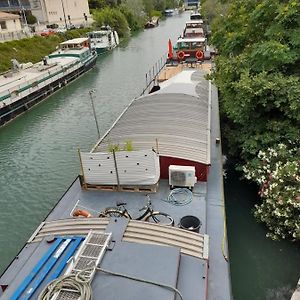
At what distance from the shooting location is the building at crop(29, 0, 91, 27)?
7556 cm

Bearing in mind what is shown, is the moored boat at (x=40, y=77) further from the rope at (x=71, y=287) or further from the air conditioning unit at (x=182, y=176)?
the rope at (x=71, y=287)

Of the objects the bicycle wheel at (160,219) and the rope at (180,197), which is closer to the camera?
the bicycle wheel at (160,219)

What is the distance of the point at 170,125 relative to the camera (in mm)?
14102

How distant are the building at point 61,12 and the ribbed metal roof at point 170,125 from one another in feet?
219

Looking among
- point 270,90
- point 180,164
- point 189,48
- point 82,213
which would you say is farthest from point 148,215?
point 189,48

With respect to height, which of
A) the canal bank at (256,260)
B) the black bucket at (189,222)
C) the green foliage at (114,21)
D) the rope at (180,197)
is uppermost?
the green foliage at (114,21)

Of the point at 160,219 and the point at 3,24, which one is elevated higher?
the point at 3,24

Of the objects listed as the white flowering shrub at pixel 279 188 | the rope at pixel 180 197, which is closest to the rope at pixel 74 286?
the rope at pixel 180 197

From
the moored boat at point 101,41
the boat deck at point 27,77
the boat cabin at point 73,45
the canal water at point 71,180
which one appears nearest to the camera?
the canal water at point 71,180

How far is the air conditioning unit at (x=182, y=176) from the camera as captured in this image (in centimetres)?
1154

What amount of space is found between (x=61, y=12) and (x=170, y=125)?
77475 millimetres

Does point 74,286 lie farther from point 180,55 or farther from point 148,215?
point 180,55

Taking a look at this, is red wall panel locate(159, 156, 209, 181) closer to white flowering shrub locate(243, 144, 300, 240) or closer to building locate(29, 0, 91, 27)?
white flowering shrub locate(243, 144, 300, 240)

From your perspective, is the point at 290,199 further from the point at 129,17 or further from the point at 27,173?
the point at 129,17
